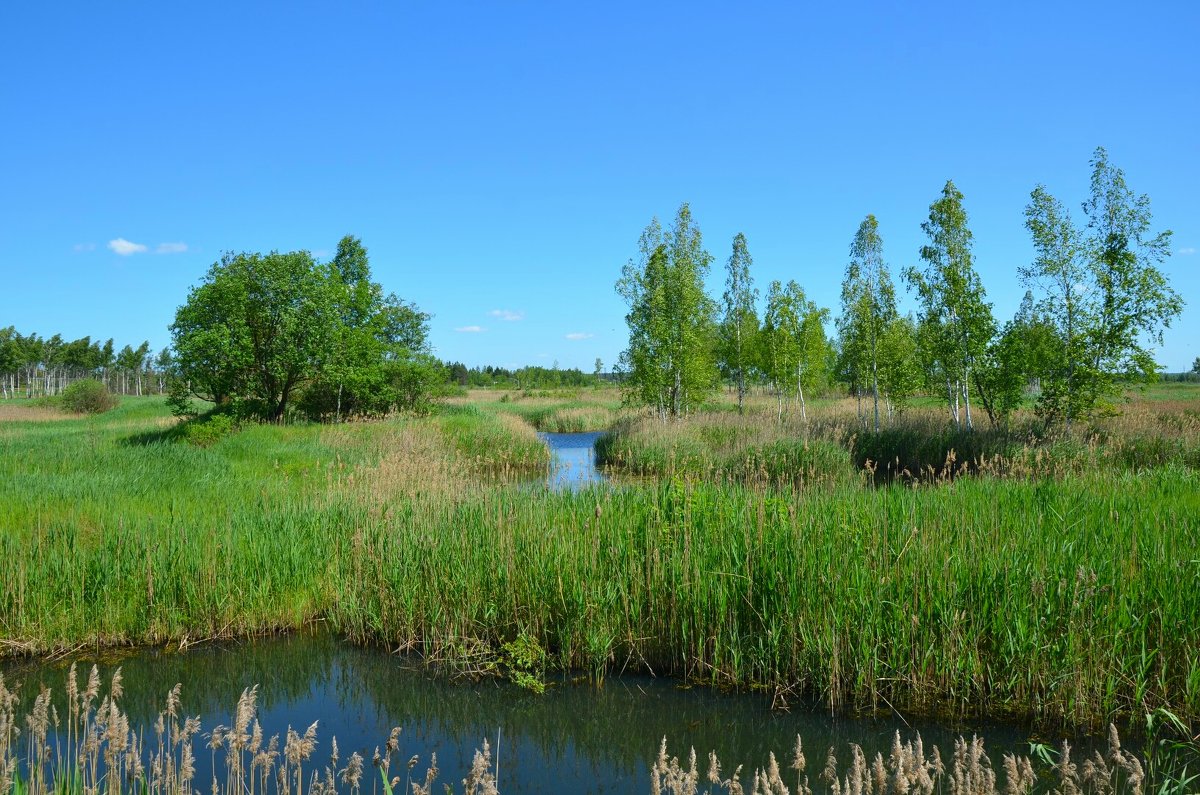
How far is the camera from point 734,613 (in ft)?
19.8

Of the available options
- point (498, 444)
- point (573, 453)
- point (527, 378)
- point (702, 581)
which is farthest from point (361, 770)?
point (527, 378)

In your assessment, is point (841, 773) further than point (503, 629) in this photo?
No

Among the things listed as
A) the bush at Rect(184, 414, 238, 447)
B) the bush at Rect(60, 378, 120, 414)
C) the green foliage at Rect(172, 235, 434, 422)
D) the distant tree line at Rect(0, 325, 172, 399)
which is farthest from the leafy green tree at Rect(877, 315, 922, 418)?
the distant tree line at Rect(0, 325, 172, 399)

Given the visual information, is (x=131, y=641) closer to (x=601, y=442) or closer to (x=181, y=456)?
(x=181, y=456)

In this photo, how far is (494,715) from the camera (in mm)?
5805

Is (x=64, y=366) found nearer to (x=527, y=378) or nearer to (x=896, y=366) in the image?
(x=527, y=378)

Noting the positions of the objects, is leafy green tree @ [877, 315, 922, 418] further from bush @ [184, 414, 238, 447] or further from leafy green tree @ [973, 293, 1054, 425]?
bush @ [184, 414, 238, 447]

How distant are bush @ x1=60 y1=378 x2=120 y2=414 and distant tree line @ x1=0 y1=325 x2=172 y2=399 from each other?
49.4 feet

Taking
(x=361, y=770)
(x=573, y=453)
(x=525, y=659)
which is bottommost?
(x=525, y=659)

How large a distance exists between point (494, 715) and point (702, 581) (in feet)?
6.43

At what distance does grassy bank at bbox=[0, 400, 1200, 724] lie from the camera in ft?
17.1

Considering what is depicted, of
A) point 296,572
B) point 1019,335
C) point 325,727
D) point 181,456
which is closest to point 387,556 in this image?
point 296,572

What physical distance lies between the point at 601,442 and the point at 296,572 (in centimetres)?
1824

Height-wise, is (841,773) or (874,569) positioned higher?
(874,569)
